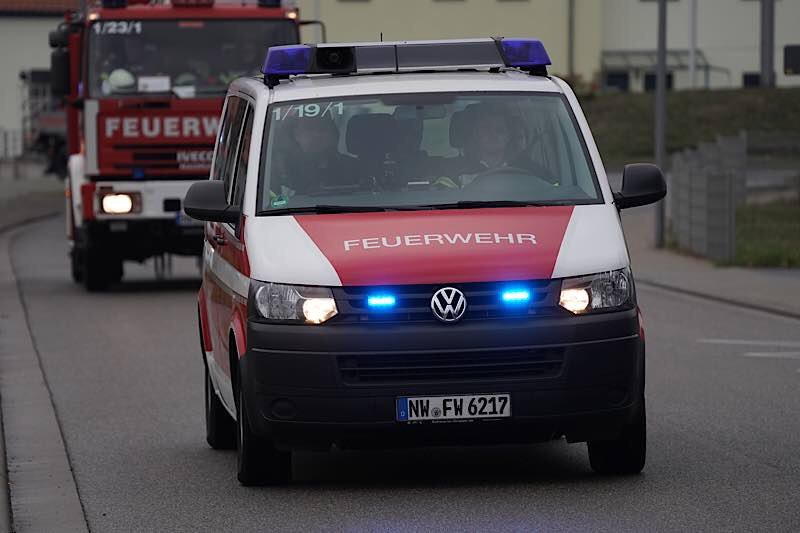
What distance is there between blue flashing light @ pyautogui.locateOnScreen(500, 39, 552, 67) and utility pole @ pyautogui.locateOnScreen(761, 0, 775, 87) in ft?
171

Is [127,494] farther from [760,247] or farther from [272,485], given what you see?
[760,247]

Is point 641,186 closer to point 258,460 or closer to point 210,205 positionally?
point 210,205

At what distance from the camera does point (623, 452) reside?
8.91 meters

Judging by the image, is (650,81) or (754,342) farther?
(650,81)

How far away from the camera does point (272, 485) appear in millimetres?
8969

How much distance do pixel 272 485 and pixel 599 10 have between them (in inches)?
2764

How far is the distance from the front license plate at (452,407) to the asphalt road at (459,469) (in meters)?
0.35

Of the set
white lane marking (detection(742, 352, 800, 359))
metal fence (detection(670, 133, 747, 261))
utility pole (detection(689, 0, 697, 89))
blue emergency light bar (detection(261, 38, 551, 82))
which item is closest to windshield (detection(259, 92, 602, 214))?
blue emergency light bar (detection(261, 38, 551, 82))

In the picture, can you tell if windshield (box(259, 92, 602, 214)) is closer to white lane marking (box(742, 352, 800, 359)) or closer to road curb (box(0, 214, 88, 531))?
road curb (box(0, 214, 88, 531))

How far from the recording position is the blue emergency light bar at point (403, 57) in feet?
31.8

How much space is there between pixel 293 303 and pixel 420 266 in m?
0.55

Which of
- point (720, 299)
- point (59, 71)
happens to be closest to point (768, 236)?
point (720, 299)

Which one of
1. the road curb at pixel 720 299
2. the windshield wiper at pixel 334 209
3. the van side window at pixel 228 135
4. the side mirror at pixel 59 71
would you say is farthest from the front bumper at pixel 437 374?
the side mirror at pixel 59 71

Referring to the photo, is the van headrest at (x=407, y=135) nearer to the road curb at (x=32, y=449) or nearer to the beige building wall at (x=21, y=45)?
the road curb at (x=32, y=449)
